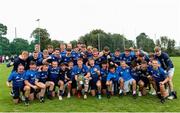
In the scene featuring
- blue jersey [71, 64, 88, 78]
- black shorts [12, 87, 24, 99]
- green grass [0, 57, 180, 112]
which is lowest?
green grass [0, 57, 180, 112]

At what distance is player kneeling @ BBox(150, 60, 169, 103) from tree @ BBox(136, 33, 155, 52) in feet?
173

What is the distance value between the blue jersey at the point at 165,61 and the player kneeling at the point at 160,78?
1.80 ft

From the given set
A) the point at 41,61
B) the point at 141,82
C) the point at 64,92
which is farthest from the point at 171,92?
the point at 41,61

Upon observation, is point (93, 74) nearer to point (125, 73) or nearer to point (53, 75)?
point (125, 73)

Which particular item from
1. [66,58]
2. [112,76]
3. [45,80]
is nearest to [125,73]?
[112,76]

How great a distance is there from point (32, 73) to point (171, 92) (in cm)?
480

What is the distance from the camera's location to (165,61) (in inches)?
456

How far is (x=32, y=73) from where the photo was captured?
11.1m

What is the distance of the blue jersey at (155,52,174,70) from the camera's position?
1152cm

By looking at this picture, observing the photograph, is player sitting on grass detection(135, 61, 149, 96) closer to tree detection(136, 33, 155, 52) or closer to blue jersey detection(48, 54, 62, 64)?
blue jersey detection(48, 54, 62, 64)

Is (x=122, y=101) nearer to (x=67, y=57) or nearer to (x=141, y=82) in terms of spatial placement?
(x=141, y=82)

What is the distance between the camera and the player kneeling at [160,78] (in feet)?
35.5

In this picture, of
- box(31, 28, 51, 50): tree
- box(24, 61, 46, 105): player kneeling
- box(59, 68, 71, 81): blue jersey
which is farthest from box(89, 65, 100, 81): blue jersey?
box(31, 28, 51, 50): tree

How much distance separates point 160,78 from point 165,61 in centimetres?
83
